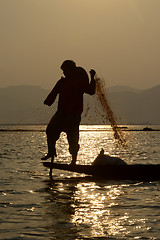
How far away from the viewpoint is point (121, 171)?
1223 centimetres

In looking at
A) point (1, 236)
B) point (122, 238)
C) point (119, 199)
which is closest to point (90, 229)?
point (122, 238)

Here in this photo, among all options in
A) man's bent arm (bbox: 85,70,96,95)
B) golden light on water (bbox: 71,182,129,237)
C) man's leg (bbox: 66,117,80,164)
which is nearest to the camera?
golden light on water (bbox: 71,182,129,237)

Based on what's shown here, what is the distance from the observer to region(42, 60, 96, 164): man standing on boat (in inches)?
472

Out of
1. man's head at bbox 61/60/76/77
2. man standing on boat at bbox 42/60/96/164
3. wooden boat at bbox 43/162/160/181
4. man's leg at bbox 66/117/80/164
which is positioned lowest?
wooden boat at bbox 43/162/160/181

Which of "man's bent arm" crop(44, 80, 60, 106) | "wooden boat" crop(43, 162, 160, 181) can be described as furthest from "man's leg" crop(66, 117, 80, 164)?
"man's bent arm" crop(44, 80, 60, 106)

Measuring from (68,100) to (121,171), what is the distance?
2272mm

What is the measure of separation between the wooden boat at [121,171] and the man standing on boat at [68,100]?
70cm

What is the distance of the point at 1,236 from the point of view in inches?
239

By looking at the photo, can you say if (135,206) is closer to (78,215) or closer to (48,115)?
(78,215)

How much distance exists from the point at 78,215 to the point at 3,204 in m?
1.68

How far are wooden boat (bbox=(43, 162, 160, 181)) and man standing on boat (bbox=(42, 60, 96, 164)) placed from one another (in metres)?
0.70

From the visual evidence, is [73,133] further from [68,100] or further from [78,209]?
[78,209]

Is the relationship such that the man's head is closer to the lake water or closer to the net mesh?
the net mesh

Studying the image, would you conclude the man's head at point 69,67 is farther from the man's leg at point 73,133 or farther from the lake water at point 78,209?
the lake water at point 78,209
